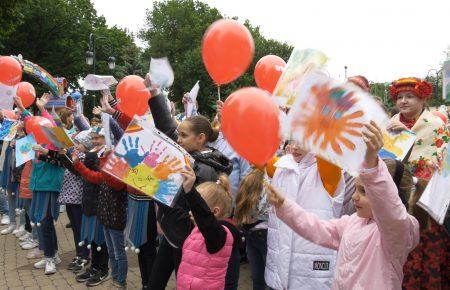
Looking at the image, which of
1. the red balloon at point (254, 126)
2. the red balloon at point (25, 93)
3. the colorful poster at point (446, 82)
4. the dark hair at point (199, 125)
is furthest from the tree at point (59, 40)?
the colorful poster at point (446, 82)

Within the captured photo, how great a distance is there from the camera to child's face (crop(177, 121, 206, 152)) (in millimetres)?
3564

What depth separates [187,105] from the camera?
5383 mm

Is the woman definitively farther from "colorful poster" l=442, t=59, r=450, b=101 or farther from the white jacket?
the white jacket

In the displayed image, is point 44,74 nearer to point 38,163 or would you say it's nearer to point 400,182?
point 38,163

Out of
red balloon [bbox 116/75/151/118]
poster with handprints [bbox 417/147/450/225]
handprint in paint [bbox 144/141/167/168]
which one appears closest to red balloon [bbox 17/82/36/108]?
red balloon [bbox 116/75/151/118]

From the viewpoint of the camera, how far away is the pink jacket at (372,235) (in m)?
1.93

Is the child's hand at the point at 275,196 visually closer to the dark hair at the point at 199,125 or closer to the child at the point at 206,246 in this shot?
the child at the point at 206,246

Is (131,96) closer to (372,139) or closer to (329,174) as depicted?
(329,174)

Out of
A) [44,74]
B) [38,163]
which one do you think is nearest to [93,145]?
[38,163]

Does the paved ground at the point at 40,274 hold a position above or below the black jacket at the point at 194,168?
below

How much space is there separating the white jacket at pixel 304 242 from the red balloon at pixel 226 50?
1.34 meters

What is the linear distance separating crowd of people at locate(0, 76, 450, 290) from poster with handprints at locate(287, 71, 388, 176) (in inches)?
3.5

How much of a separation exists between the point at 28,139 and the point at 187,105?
7.48 feet

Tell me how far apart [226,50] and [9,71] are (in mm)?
4781
